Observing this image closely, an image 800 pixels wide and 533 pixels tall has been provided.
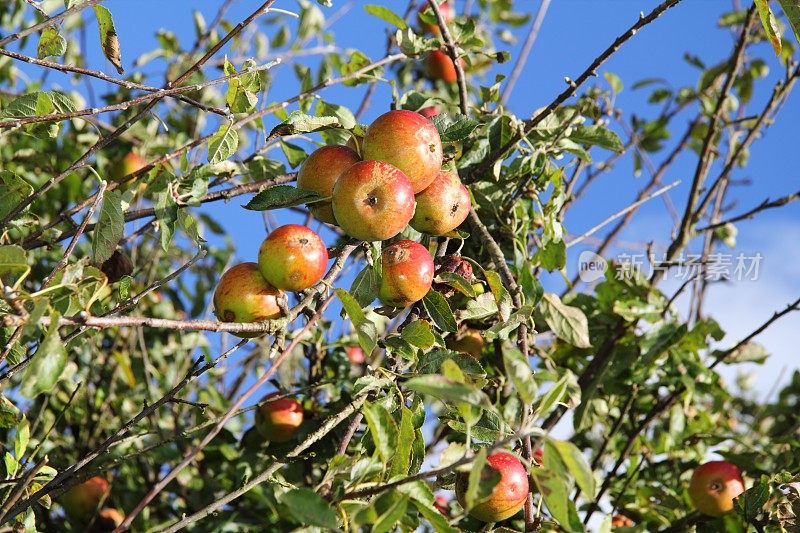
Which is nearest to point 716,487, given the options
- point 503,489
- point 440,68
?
point 503,489

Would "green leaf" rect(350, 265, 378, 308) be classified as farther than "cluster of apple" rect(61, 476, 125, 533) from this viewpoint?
No

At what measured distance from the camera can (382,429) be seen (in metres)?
1.25

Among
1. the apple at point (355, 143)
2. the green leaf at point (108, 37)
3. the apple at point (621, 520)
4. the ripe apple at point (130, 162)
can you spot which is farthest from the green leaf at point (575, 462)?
the ripe apple at point (130, 162)

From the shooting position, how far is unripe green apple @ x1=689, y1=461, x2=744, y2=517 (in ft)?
7.53

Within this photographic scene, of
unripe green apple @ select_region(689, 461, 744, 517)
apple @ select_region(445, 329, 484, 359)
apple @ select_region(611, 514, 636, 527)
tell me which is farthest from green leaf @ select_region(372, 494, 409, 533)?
apple @ select_region(611, 514, 636, 527)

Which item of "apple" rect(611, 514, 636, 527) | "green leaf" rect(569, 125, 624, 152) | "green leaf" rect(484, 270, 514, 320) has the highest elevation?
"green leaf" rect(569, 125, 624, 152)

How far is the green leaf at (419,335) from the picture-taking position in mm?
1507

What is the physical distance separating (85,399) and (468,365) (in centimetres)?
187

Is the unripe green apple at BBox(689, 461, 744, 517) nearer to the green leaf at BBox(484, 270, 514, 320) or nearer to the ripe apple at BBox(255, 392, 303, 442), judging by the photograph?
the green leaf at BBox(484, 270, 514, 320)

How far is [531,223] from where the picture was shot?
6.89 feet

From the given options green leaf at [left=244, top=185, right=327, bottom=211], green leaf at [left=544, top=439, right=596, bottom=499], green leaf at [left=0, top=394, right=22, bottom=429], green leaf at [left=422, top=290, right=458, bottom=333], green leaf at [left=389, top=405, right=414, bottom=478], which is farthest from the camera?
green leaf at [left=0, top=394, right=22, bottom=429]

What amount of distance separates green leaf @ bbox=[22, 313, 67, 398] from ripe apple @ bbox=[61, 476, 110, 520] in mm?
1683

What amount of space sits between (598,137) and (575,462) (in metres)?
1.15

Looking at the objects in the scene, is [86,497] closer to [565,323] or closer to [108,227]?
[108,227]
